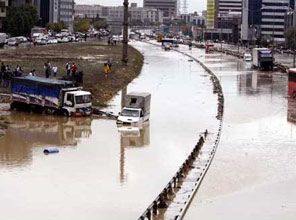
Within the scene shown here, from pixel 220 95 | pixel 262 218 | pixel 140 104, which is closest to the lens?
pixel 262 218

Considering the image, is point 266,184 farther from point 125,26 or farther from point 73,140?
point 125,26

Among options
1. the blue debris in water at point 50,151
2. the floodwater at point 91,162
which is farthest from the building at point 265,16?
the blue debris in water at point 50,151

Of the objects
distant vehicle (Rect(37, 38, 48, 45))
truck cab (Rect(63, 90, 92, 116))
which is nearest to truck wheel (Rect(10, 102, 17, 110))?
truck cab (Rect(63, 90, 92, 116))

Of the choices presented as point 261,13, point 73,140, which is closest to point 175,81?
point 73,140

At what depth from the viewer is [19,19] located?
70938 mm

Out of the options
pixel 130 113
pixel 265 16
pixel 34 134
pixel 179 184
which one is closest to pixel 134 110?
pixel 130 113

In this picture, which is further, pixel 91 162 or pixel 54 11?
pixel 54 11

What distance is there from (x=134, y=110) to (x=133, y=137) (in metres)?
2.28

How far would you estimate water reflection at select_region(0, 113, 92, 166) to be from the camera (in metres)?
17.6

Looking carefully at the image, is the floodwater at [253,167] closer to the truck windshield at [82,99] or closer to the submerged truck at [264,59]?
the truck windshield at [82,99]

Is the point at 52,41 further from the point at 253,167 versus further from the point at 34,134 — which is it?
the point at 253,167

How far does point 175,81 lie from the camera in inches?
1631

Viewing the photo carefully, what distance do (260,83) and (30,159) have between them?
26.3m

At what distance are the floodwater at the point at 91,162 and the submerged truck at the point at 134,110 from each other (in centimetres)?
30
